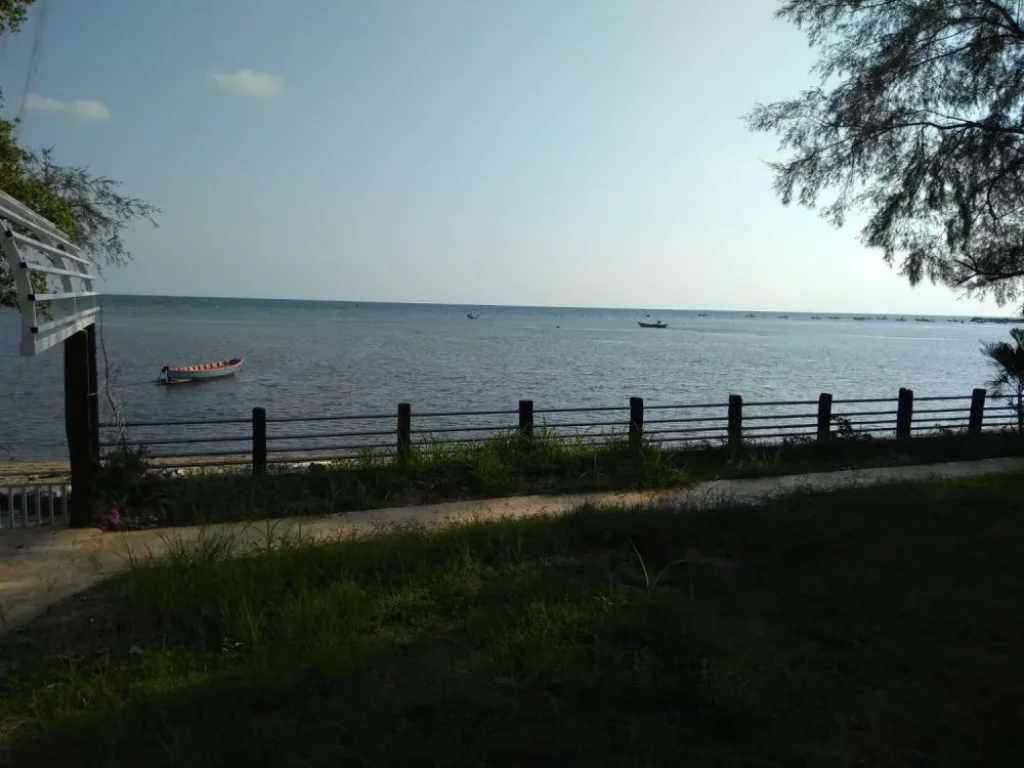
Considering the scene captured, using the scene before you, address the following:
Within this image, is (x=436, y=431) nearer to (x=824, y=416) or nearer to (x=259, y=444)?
(x=259, y=444)

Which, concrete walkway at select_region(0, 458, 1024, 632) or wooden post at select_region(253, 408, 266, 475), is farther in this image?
wooden post at select_region(253, 408, 266, 475)

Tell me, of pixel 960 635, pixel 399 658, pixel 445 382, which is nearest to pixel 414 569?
pixel 399 658

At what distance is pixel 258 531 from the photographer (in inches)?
305

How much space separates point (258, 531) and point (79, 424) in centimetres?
255

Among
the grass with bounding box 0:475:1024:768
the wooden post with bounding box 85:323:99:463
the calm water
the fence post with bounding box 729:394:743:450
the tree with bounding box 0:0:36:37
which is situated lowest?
the calm water

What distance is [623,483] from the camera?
10875 millimetres

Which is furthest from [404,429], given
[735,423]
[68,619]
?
[68,619]

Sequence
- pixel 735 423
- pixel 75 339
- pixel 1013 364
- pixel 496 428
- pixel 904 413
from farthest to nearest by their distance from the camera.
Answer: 1. pixel 1013 364
2. pixel 904 413
3. pixel 735 423
4. pixel 496 428
5. pixel 75 339

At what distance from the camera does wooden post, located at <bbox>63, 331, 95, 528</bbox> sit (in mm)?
8664

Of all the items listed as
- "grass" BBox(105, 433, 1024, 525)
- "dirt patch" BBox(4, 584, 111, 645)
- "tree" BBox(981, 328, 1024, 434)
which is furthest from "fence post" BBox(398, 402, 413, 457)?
"tree" BBox(981, 328, 1024, 434)

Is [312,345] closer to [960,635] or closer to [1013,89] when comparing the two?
[1013,89]

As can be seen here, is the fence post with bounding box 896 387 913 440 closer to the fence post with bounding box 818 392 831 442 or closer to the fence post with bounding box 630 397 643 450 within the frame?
the fence post with bounding box 818 392 831 442

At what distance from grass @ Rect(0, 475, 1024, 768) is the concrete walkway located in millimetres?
695

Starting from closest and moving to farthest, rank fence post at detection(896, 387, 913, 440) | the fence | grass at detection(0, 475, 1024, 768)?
grass at detection(0, 475, 1024, 768) → the fence → fence post at detection(896, 387, 913, 440)
